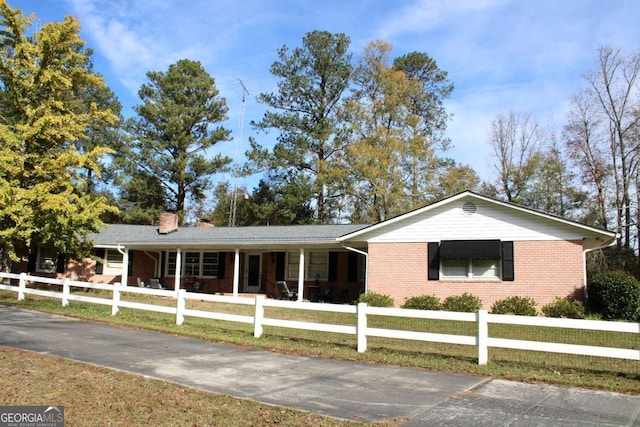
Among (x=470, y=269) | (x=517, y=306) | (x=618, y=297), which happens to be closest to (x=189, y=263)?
(x=470, y=269)

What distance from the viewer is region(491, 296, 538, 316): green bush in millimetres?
16766

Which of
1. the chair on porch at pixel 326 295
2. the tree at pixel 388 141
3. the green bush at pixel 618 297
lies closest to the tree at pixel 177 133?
the tree at pixel 388 141

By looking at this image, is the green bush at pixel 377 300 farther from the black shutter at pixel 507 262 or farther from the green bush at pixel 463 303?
the black shutter at pixel 507 262

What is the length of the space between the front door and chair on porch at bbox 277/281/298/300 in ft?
9.52

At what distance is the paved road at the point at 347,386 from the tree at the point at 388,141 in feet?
86.5

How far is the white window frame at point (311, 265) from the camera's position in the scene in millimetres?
23859

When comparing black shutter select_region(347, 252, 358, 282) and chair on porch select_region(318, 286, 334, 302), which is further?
black shutter select_region(347, 252, 358, 282)

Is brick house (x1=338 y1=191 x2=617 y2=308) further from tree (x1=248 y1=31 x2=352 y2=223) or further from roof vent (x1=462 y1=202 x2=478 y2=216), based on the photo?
tree (x1=248 y1=31 x2=352 y2=223)

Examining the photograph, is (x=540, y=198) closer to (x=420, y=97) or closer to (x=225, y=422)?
(x=420, y=97)

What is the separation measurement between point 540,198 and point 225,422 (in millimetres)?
37164

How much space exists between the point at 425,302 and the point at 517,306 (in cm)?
293

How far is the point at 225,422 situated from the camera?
5.41m

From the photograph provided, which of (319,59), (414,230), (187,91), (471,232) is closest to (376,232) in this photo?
(414,230)

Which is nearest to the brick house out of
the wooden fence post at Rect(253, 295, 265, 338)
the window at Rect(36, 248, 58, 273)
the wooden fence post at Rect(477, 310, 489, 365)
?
the wooden fence post at Rect(253, 295, 265, 338)
